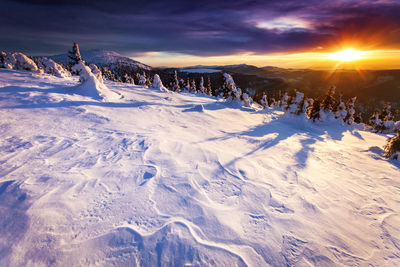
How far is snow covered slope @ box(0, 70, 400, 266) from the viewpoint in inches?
93.5

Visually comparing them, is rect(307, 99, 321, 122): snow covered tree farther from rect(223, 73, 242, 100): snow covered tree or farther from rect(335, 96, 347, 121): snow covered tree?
rect(335, 96, 347, 121): snow covered tree

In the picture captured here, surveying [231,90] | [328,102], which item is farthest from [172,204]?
[328,102]

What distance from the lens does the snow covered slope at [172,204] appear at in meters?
2.38

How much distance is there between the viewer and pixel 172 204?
3.16 meters

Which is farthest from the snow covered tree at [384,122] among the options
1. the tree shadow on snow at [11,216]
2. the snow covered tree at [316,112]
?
the tree shadow on snow at [11,216]

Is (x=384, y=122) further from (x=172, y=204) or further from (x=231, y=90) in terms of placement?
(x=172, y=204)

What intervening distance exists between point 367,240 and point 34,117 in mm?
10252

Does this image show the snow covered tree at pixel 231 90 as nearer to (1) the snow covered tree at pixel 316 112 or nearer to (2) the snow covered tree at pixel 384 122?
(1) the snow covered tree at pixel 316 112

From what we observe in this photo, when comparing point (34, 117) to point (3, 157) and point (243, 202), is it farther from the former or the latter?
point (243, 202)

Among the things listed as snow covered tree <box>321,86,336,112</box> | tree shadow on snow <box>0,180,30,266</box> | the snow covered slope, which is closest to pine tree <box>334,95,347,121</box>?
snow covered tree <box>321,86,336,112</box>

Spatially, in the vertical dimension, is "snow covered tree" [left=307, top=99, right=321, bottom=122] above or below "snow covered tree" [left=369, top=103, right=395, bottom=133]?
above

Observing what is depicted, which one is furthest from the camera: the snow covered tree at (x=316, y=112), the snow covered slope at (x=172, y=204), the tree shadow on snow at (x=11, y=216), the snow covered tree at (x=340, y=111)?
the snow covered tree at (x=340, y=111)

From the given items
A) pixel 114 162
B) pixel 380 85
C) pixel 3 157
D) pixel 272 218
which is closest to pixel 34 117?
pixel 3 157

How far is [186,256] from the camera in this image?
232cm
